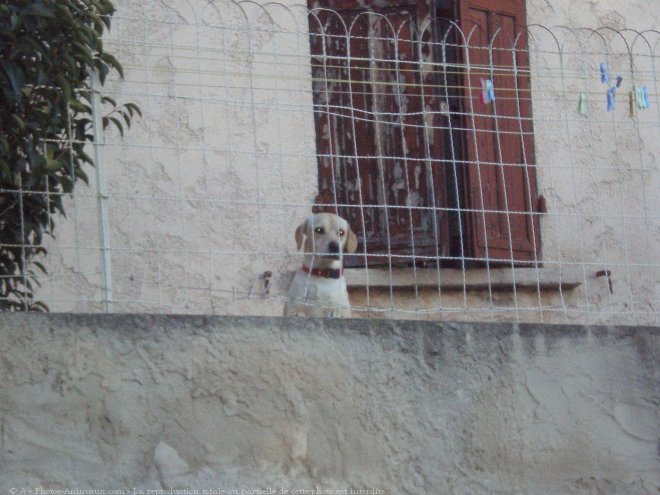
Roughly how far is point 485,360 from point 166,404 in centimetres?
124

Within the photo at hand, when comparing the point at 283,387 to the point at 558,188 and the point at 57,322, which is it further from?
the point at 558,188

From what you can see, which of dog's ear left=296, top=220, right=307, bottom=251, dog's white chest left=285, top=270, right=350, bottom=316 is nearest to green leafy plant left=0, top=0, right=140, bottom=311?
dog's white chest left=285, top=270, right=350, bottom=316

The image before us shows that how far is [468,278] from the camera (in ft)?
25.3

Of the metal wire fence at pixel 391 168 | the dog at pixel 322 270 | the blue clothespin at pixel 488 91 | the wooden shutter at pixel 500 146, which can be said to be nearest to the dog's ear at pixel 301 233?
the dog at pixel 322 270

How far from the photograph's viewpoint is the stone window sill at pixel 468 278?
24.9ft

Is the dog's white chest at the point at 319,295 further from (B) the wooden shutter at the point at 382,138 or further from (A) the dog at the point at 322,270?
(B) the wooden shutter at the point at 382,138

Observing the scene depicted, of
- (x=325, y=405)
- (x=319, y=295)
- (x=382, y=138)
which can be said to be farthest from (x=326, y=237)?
(x=325, y=405)

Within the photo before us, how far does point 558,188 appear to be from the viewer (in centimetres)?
807

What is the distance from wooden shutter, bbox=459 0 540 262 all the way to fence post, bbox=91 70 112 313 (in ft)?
8.01

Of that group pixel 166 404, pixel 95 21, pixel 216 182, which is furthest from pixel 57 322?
pixel 216 182

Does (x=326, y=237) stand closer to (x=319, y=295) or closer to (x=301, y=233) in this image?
(x=301, y=233)

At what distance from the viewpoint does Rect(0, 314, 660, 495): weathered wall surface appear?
5.11m

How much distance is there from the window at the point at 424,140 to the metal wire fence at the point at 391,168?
1 cm

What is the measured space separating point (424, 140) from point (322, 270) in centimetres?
126
